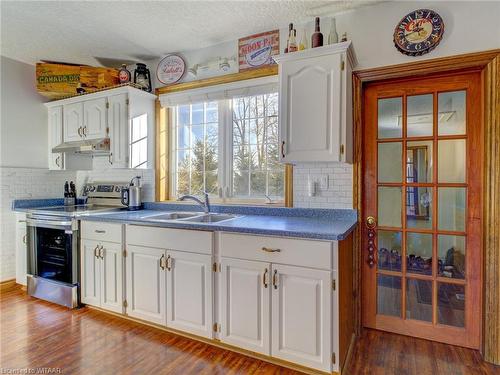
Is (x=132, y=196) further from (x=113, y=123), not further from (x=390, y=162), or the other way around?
(x=390, y=162)

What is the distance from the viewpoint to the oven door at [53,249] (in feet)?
8.82

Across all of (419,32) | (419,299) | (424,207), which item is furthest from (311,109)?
(419,299)

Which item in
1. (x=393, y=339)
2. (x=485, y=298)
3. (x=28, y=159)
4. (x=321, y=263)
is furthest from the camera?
(x=28, y=159)

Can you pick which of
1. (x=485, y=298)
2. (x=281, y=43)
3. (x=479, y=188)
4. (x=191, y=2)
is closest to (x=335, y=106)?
(x=281, y=43)

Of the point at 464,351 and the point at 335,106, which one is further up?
the point at 335,106

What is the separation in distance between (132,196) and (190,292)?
1460 mm

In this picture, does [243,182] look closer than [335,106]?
No

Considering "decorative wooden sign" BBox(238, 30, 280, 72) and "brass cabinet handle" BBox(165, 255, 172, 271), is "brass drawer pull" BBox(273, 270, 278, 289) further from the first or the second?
"decorative wooden sign" BBox(238, 30, 280, 72)

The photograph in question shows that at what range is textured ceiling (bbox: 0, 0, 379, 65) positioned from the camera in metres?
2.26

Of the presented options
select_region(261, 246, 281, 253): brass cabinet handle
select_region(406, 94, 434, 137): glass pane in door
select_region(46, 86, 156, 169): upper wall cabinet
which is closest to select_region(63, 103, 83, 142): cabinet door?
select_region(46, 86, 156, 169): upper wall cabinet

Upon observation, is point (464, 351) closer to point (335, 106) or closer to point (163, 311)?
point (335, 106)

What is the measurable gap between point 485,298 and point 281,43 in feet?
8.30

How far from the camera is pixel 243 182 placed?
2859mm

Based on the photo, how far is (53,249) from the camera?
9.37 feet
